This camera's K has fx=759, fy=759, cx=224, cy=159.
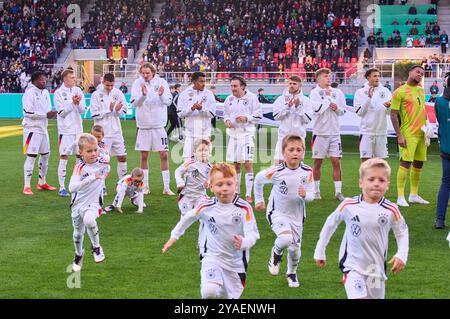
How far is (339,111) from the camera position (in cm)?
1284

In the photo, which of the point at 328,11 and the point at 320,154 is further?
the point at 328,11

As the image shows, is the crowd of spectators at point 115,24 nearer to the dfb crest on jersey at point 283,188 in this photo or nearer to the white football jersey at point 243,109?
the white football jersey at point 243,109

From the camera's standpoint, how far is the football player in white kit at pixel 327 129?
12.9 meters

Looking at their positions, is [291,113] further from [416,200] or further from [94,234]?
[94,234]

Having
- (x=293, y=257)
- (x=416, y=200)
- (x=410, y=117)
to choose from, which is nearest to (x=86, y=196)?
(x=293, y=257)

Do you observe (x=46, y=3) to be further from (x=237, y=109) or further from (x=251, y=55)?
(x=237, y=109)

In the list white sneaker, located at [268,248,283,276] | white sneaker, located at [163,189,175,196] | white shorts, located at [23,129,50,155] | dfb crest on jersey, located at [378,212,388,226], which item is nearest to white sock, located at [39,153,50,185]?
white shorts, located at [23,129,50,155]

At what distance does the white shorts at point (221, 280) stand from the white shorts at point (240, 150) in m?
6.92

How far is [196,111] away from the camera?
12773 mm

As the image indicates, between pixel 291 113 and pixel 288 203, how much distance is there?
533 centimetres

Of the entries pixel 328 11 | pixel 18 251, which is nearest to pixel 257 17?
pixel 328 11

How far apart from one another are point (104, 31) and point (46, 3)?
5.26 meters

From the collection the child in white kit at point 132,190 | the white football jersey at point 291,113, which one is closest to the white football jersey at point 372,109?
the white football jersey at point 291,113

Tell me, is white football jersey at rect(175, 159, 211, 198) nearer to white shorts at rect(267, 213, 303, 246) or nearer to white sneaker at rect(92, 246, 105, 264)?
white sneaker at rect(92, 246, 105, 264)
